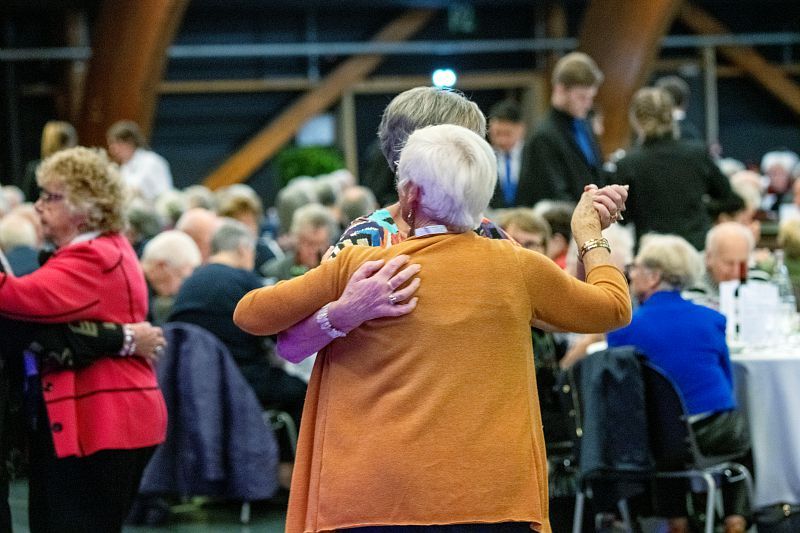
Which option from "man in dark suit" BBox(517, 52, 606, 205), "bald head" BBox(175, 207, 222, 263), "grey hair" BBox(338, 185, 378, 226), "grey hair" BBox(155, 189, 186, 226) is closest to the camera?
"man in dark suit" BBox(517, 52, 606, 205)

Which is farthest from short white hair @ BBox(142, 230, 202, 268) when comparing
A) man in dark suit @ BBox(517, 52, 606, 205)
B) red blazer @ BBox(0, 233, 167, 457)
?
red blazer @ BBox(0, 233, 167, 457)

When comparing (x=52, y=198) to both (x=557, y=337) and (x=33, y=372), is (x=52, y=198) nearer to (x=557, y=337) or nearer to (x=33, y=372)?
(x=33, y=372)

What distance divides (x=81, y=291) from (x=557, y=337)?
7.47 ft

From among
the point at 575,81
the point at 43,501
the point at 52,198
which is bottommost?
the point at 43,501

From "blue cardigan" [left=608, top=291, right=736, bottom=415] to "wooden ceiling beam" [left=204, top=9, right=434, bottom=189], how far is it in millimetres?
10746

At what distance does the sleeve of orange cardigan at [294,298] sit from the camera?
232 cm

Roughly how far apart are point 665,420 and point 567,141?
1.86 metres

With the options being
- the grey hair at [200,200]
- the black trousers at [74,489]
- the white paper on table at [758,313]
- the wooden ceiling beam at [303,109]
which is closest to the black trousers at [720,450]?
the white paper on table at [758,313]

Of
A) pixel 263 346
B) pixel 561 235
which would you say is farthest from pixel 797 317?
pixel 263 346

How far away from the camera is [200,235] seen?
706 cm

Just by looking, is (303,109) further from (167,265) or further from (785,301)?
(785,301)

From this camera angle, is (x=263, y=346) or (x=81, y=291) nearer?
(x=81, y=291)

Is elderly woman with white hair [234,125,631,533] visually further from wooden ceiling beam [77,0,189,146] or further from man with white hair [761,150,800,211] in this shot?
man with white hair [761,150,800,211]

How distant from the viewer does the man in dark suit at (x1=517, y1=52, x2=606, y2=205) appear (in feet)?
19.1
